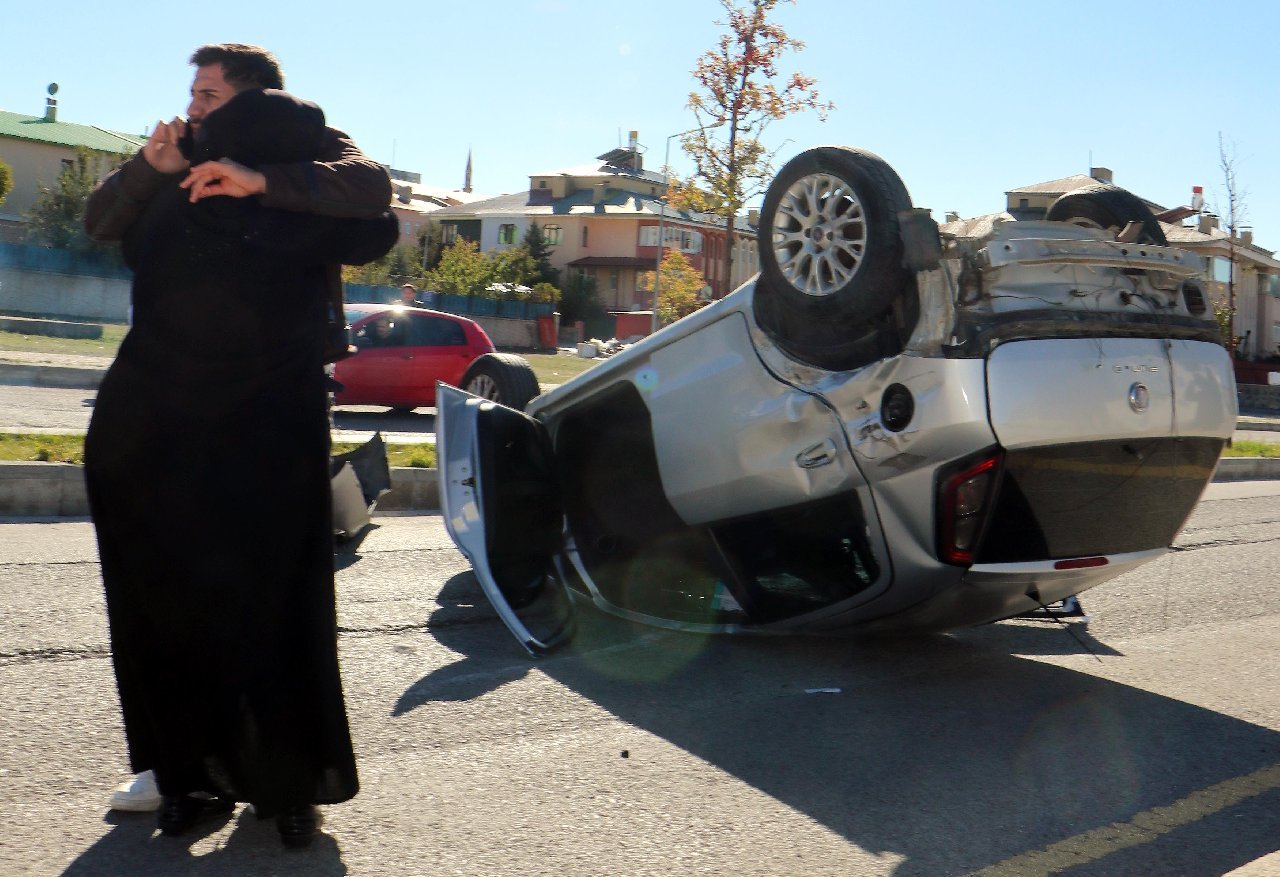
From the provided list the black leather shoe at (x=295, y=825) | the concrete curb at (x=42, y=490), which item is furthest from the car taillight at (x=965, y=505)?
the concrete curb at (x=42, y=490)

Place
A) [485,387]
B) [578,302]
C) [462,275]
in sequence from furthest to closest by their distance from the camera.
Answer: [578,302] → [462,275] → [485,387]

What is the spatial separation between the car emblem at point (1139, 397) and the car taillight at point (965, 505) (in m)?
0.53

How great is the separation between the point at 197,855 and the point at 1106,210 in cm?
416

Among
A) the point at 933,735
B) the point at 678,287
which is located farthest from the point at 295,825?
the point at 678,287

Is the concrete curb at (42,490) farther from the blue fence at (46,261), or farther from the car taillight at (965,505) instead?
the blue fence at (46,261)

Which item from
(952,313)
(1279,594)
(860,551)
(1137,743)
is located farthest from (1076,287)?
(1279,594)

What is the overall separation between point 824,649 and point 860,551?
80 cm

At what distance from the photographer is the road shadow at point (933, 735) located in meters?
3.57

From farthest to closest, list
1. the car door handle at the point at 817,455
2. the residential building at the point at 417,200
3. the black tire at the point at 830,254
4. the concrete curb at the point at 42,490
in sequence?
1. the residential building at the point at 417,200
2. the concrete curb at the point at 42,490
3. the car door handle at the point at 817,455
4. the black tire at the point at 830,254

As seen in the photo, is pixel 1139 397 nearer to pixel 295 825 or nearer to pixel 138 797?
pixel 295 825

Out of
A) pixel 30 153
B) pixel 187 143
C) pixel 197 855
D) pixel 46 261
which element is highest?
pixel 30 153

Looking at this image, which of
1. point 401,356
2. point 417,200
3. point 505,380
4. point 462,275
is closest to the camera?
point 505,380

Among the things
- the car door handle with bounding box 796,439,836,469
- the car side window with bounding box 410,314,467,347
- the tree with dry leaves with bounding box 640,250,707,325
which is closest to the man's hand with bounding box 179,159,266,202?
the car door handle with bounding box 796,439,836,469

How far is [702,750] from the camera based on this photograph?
13.5 feet
